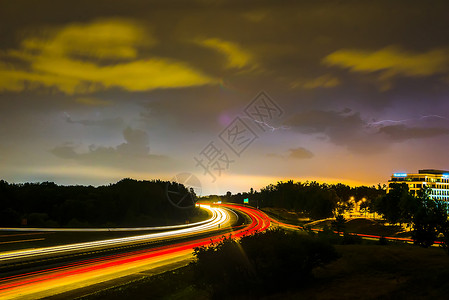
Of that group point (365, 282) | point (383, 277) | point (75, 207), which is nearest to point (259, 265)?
point (365, 282)

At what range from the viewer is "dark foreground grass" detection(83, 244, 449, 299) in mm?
14617

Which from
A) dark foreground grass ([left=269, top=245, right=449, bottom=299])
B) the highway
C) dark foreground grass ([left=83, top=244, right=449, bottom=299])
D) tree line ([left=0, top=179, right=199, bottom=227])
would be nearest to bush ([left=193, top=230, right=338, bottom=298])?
dark foreground grass ([left=83, top=244, right=449, bottom=299])

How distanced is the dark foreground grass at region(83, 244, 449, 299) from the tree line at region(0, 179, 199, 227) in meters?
56.2

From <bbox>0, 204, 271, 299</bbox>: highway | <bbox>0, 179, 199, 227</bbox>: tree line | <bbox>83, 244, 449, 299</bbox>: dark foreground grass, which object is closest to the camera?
<bbox>83, 244, 449, 299</bbox>: dark foreground grass

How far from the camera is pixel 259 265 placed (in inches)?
720

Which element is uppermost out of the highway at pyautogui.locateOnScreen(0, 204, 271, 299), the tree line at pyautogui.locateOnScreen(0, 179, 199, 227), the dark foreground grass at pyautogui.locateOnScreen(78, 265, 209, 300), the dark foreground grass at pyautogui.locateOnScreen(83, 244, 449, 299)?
the tree line at pyautogui.locateOnScreen(0, 179, 199, 227)

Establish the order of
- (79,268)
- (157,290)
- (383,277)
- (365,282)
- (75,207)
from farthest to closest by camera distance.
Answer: (75,207) < (79,268) < (157,290) < (383,277) < (365,282)

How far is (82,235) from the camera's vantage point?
186ft

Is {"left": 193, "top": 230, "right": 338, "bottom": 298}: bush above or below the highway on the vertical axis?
above

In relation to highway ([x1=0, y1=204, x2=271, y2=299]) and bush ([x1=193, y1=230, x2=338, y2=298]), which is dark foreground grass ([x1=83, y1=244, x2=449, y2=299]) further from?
highway ([x1=0, y1=204, x2=271, y2=299])

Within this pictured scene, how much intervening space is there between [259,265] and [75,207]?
264 feet

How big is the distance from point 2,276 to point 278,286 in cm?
2221

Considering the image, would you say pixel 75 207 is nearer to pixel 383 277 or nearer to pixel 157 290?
pixel 157 290

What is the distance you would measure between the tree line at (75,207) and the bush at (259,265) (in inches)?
2535
